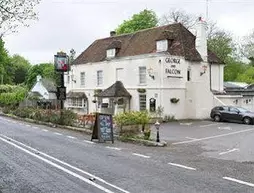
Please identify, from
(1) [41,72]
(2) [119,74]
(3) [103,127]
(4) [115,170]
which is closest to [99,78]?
(2) [119,74]

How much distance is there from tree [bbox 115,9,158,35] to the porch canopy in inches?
934

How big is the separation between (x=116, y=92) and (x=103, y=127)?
63.2ft

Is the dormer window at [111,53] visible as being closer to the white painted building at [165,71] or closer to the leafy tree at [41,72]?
the white painted building at [165,71]

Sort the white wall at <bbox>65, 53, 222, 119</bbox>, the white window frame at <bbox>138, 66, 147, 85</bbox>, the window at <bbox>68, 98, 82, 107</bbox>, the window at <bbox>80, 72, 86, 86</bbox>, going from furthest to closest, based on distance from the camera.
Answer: the window at <bbox>68, 98, 82, 107</bbox>, the window at <bbox>80, 72, 86, 86</bbox>, the white window frame at <bbox>138, 66, 147, 85</bbox>, the white wall at <bbox>65, 53, 222, 119</bbox>

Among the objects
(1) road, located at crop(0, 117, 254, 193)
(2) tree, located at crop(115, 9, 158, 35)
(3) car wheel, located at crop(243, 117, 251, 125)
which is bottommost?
(1) road, located at crop(0, 117, 254, 193)

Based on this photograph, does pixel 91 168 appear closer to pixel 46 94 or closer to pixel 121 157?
pixel 121 157

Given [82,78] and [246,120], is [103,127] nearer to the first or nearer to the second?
[246,120]

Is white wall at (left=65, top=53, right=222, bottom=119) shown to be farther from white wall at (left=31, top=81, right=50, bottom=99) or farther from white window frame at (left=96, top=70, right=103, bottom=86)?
white wall at (left=31, top=81, right=50, bottom=99)

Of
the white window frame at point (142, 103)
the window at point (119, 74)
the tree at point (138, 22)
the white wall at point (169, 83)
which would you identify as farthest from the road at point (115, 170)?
the tree at point (138, 22)

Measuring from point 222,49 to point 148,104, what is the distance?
1286 inches

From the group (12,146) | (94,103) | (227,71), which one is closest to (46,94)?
(94,103)

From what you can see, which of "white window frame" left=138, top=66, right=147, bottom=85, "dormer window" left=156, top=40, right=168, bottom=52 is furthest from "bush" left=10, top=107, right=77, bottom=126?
"dormer window" left=156, top=40, right=168, bottom=52

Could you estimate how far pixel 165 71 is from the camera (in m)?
37.6

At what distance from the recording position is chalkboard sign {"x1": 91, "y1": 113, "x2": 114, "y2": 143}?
21.5 metres
